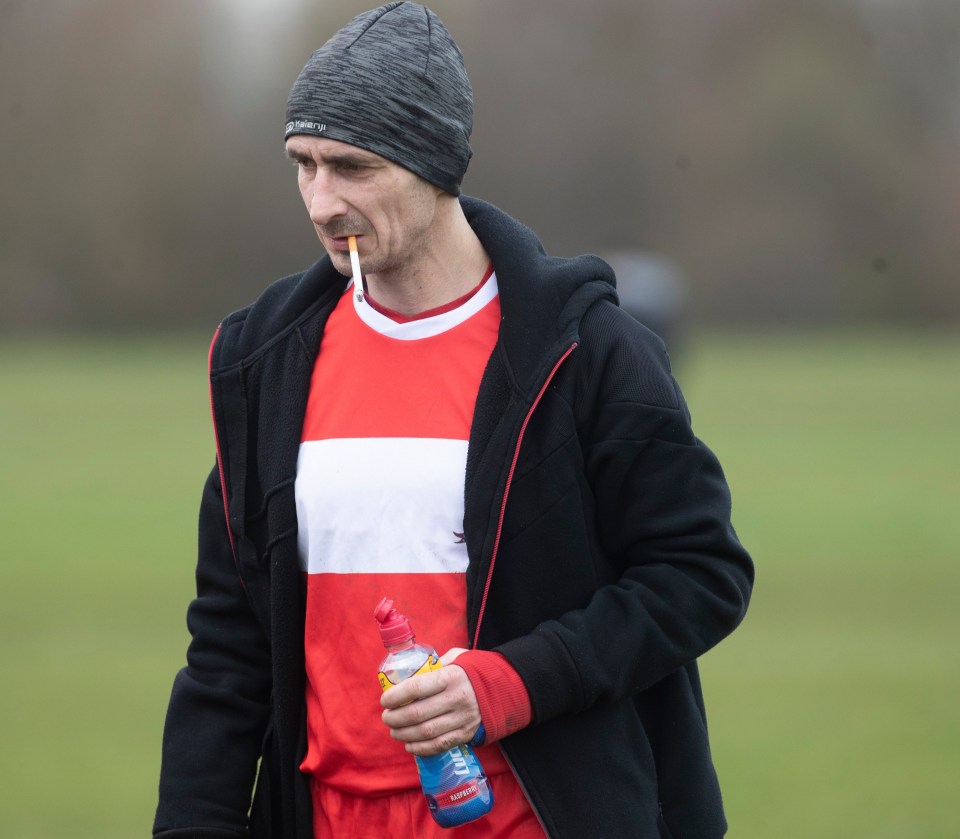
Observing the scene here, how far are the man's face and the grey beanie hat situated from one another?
0.02m

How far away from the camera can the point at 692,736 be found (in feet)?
8.96

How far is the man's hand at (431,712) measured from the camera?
8.09ft

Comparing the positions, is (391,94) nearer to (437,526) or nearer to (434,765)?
(437,526)

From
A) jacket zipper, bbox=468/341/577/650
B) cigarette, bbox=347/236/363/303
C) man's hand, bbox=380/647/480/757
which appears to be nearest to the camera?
man's hand, bbox=380/647/480/757

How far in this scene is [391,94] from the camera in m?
2.69

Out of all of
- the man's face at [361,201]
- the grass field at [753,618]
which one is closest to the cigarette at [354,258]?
the man's face at [361,201]

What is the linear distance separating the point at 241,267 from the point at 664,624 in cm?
5770

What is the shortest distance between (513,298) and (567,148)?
62.3 metres

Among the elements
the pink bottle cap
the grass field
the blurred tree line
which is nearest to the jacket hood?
the pink bottle cap

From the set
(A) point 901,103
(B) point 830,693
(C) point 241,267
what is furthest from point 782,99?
(B) point 830,693

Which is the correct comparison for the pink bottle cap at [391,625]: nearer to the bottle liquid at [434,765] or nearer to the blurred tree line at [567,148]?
the bottle liquid at [434,765]

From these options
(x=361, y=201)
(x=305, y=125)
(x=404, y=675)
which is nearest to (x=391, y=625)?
(x=404, y=675)

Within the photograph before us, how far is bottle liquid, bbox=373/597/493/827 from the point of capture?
8.25 ft

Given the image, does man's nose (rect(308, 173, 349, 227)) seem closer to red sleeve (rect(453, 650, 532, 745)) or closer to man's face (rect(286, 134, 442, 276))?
man's face (rect(286, 134, 442, 276))
